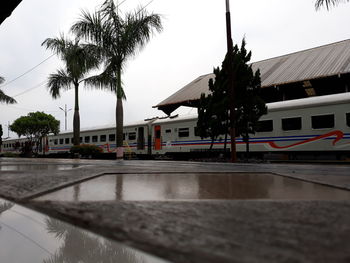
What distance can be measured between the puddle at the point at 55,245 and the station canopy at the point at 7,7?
290 cm

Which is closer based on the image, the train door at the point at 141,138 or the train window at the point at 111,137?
the train door at the point at 141,138

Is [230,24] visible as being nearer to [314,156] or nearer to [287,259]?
[314,156]

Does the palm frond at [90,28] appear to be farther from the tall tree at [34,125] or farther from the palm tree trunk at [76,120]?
the tall tree at [34,125]

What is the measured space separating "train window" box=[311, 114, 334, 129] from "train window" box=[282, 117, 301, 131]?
581 mm

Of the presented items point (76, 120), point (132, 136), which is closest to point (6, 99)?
Answer: point (76, 120)

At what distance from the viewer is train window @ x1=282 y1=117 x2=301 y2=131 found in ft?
42.1

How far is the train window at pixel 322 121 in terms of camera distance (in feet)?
39.2

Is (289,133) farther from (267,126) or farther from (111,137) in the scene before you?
(111,137)

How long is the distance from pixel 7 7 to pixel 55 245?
350 cm

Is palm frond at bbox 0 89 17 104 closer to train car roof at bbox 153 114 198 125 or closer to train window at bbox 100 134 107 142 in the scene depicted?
train window at bbox 100 134 107 142

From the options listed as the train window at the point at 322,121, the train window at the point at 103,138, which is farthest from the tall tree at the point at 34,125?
the train window at the point at 322,121

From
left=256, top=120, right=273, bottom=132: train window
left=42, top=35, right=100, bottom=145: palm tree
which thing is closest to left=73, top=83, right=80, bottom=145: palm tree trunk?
left=42, top=35, right=100, bottom=145: palm tree

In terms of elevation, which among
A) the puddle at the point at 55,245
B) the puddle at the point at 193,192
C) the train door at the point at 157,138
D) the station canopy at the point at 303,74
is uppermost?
the station canopy at the point at 303,74

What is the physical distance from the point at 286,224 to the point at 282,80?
17730mm
